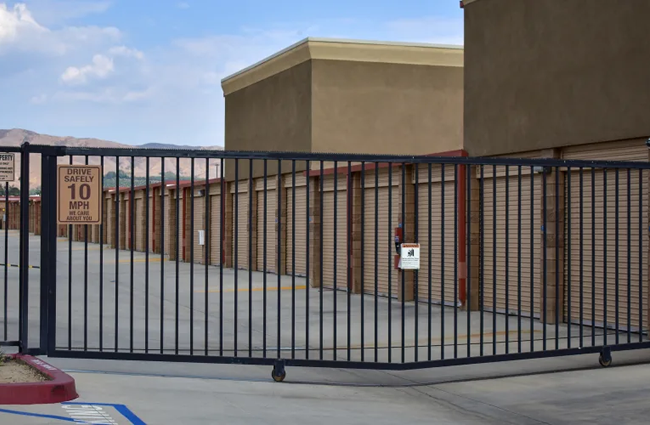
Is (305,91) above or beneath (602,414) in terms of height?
above

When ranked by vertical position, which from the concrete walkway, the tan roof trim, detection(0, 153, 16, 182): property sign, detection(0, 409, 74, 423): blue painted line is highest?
the tan roof trim

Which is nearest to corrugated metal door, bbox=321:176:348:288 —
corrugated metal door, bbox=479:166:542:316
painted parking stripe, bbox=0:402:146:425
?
corrugated metal door, bbox=479:166:542:316

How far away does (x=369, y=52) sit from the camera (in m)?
33.4

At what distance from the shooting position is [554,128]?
17375 mm

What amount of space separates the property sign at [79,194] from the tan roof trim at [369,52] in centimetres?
2282

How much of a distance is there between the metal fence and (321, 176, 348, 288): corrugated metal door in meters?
0.07

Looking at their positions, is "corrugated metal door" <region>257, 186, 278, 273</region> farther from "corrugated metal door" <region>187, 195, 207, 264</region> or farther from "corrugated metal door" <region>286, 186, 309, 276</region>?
"corrugated metal door" <region>187, 195, 207, 264</region>

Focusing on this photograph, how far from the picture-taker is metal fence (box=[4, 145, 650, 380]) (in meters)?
10.2

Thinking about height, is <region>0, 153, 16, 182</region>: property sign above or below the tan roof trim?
below

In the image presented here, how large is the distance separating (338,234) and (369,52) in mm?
9557

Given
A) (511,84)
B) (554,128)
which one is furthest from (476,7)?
(554,128)

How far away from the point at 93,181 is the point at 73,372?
7.36ft

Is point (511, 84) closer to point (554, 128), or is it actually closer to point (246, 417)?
point (554, 128)

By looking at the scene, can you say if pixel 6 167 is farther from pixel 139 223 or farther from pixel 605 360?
pixel 139 223
